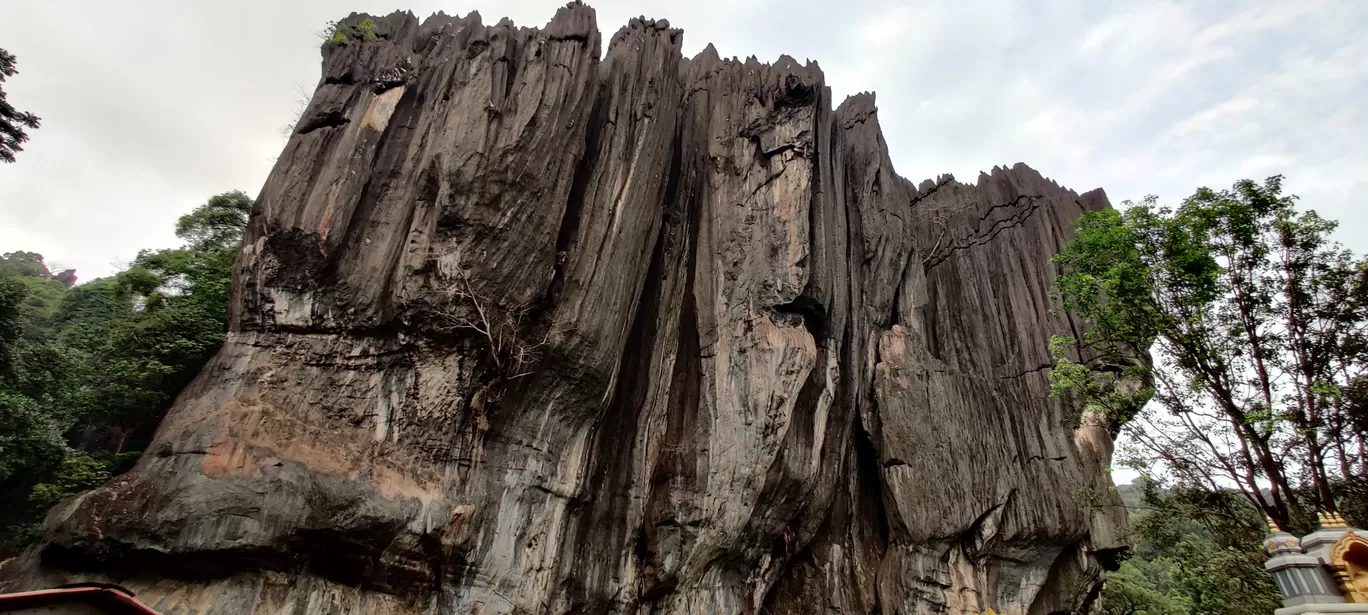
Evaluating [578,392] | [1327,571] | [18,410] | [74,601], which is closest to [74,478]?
[18,410]

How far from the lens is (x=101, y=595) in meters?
5.05

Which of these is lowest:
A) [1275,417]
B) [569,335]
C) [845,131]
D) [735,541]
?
[735,541]

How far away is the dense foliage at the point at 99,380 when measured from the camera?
39.6ft

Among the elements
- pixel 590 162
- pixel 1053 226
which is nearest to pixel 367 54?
pixel 590 162

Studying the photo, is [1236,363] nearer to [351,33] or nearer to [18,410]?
[351,33]

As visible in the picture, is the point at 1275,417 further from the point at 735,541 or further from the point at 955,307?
the point at 955,307

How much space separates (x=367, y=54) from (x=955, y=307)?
608 inches

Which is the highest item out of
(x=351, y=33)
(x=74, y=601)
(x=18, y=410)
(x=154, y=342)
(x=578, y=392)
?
(x=351, y=33)

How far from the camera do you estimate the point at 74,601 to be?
5.00m

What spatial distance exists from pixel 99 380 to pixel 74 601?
436 inches

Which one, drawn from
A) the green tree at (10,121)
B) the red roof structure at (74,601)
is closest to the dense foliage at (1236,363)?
the red roof structure at (74,601)

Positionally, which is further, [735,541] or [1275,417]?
[735,541]

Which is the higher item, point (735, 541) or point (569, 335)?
point (569, 335)

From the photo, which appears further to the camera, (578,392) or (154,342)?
(154,342)
